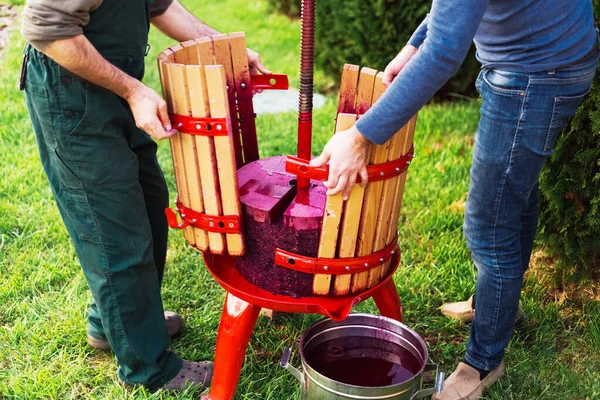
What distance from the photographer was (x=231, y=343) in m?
2.54

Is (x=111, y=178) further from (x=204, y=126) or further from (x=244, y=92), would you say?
(x=244, y=92)

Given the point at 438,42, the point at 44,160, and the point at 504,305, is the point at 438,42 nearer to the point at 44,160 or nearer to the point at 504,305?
→ the point at 504,305

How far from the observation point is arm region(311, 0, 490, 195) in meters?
1.84

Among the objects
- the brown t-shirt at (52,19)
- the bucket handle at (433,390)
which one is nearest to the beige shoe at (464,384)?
the bucket handle at (433,390)

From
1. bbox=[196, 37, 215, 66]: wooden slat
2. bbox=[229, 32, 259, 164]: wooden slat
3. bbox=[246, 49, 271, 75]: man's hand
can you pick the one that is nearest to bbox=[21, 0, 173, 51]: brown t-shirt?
bbox=[196, 37, 215, 66]: wooden slat

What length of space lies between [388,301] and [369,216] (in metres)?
0.62

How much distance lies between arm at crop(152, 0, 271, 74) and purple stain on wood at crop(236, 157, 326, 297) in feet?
1.58

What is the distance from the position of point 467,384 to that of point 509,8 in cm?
145

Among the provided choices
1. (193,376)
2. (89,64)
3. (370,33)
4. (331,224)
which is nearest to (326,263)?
(331,224)

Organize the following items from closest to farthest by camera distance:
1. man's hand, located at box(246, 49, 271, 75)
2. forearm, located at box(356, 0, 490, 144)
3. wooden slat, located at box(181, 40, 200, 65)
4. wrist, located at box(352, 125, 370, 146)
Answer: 1. forearm, located at box(356, 0, 490, 144)
2. wrist, located at box(352, 125, 370, 146)
3. wooden slat, located at box(181, 40, 200, 65)
4. man's hand, located at box(246, 49, 271, 75)

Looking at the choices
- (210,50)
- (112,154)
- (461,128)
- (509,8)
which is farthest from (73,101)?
(461,128)

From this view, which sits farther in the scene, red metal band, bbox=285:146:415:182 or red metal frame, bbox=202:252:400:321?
red metal frame, bbox=202:252:400:321

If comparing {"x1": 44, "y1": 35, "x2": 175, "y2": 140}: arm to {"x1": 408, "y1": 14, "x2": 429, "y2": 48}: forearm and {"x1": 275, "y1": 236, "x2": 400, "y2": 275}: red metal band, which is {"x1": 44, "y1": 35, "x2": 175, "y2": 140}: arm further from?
{"x1": 408, "y1": 14, "x2": 429, "y2": 48}: forearm

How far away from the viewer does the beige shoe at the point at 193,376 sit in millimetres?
2754
